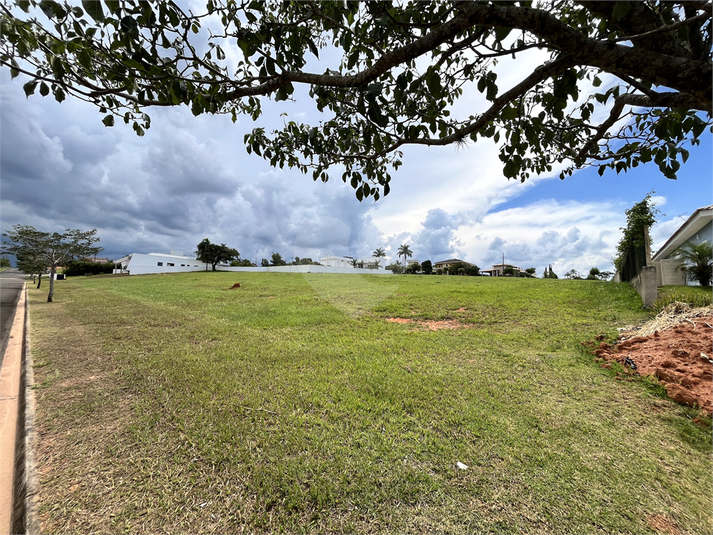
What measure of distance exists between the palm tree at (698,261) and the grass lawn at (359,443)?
1053cm

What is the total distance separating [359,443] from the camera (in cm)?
227

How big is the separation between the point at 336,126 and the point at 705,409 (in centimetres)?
460

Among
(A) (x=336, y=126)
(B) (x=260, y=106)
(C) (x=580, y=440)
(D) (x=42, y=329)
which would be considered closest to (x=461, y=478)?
(C) (x=580, y=440)

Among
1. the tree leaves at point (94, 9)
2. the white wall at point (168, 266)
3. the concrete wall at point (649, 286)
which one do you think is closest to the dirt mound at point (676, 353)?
the concrete wall at point (649, 286)

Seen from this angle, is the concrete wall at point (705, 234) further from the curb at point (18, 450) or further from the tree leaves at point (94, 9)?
the curb at point (18, 450)

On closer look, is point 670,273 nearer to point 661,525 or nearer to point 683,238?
point 683,238

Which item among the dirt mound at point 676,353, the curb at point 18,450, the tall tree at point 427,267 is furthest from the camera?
the tall tree at point 427,267

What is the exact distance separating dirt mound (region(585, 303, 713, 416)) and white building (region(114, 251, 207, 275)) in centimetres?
5218

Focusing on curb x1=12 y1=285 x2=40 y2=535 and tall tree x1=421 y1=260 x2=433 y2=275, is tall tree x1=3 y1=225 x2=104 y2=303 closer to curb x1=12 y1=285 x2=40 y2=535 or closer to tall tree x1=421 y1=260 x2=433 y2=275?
curb x1=12 y1=285 x2=40 y2=535

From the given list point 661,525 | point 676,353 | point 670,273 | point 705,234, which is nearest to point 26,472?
point 661,525

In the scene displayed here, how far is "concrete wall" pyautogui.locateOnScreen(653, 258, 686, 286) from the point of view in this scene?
11211mm

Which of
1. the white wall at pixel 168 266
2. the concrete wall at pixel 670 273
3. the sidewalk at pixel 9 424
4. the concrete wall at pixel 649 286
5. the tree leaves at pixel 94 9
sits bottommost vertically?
the sidewalk at pixel 9 424

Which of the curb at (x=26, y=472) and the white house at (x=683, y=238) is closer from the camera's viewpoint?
the curb at (x=26, y=472)

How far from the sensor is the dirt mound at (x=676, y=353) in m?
2.94
